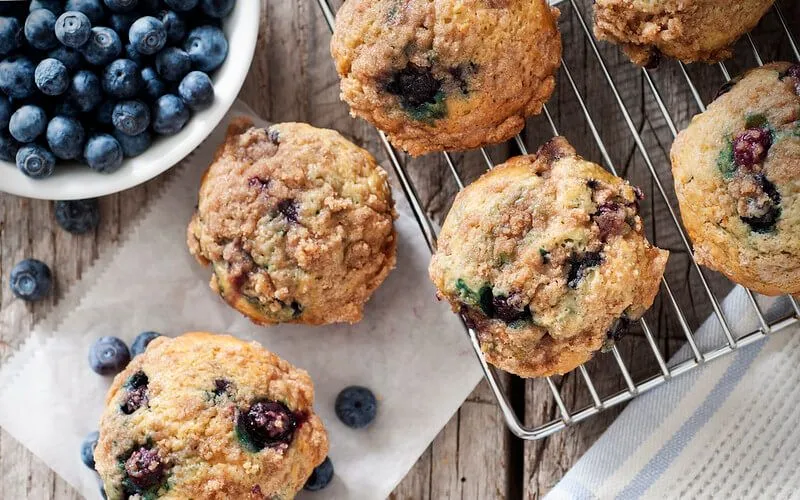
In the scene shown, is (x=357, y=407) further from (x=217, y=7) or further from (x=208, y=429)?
(x=217, y=7)

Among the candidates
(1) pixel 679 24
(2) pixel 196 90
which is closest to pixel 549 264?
(1) pixel 679 24

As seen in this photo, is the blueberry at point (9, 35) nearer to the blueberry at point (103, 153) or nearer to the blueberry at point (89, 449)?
the blueberry at point (103, 153)

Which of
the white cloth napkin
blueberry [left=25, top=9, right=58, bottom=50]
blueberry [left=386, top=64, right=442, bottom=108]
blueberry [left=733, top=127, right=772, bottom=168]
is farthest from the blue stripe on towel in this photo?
blueberry [left=25, top=9, right=58, bottom=50]

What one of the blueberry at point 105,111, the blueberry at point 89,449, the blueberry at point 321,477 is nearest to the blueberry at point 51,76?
the blueberry at point 105,111

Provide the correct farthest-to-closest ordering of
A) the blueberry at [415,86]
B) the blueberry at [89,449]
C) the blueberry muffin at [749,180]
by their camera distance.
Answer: the blueberry at [89,449] < the blueberry at [415,86] < the blueberry muffin at [749,180]

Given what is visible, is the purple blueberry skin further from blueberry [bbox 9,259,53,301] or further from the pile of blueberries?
blueberry [bbox 9,259,53,301]

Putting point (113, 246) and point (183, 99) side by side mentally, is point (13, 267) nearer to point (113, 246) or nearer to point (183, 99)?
point (113, 246)

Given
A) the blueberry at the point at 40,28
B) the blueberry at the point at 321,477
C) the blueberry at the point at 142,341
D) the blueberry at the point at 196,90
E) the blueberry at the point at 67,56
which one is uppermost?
the blueberry at the point at 40,28
